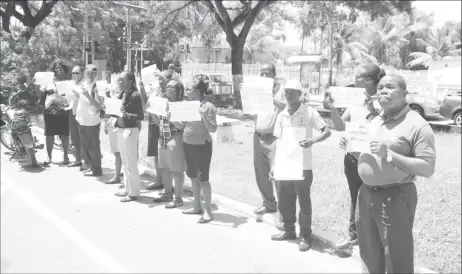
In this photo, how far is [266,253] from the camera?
497 centimetres

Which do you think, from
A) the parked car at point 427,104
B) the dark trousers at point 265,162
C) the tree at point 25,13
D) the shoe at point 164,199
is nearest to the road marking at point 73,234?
the shoe at point 164,199

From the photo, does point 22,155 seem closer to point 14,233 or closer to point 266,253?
point 14,233

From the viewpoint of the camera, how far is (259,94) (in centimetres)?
564

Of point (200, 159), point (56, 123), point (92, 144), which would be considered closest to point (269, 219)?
point (200, 159)

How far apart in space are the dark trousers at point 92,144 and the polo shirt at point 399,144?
17.6 ft

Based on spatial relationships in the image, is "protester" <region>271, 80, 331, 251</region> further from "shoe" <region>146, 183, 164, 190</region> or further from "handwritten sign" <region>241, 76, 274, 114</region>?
"shoe" <region>146, 183, 164, 190</region>

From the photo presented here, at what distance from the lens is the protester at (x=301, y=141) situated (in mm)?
4918

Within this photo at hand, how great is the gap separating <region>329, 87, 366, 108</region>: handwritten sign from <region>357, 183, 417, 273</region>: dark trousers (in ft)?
3.63

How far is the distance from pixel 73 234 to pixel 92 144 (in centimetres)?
278

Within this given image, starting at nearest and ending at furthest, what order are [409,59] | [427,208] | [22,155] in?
[427,208], [22,155], [409,59]

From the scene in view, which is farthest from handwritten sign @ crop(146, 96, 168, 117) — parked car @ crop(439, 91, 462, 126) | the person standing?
parked car @ crop(439, 91, 462, 126)

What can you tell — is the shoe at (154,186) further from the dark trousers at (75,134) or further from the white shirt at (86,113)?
the dark trousers at (75,134)

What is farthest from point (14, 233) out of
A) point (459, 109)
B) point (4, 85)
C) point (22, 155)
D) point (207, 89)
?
point (459, 109)

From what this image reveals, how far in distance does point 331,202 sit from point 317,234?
1447mm
